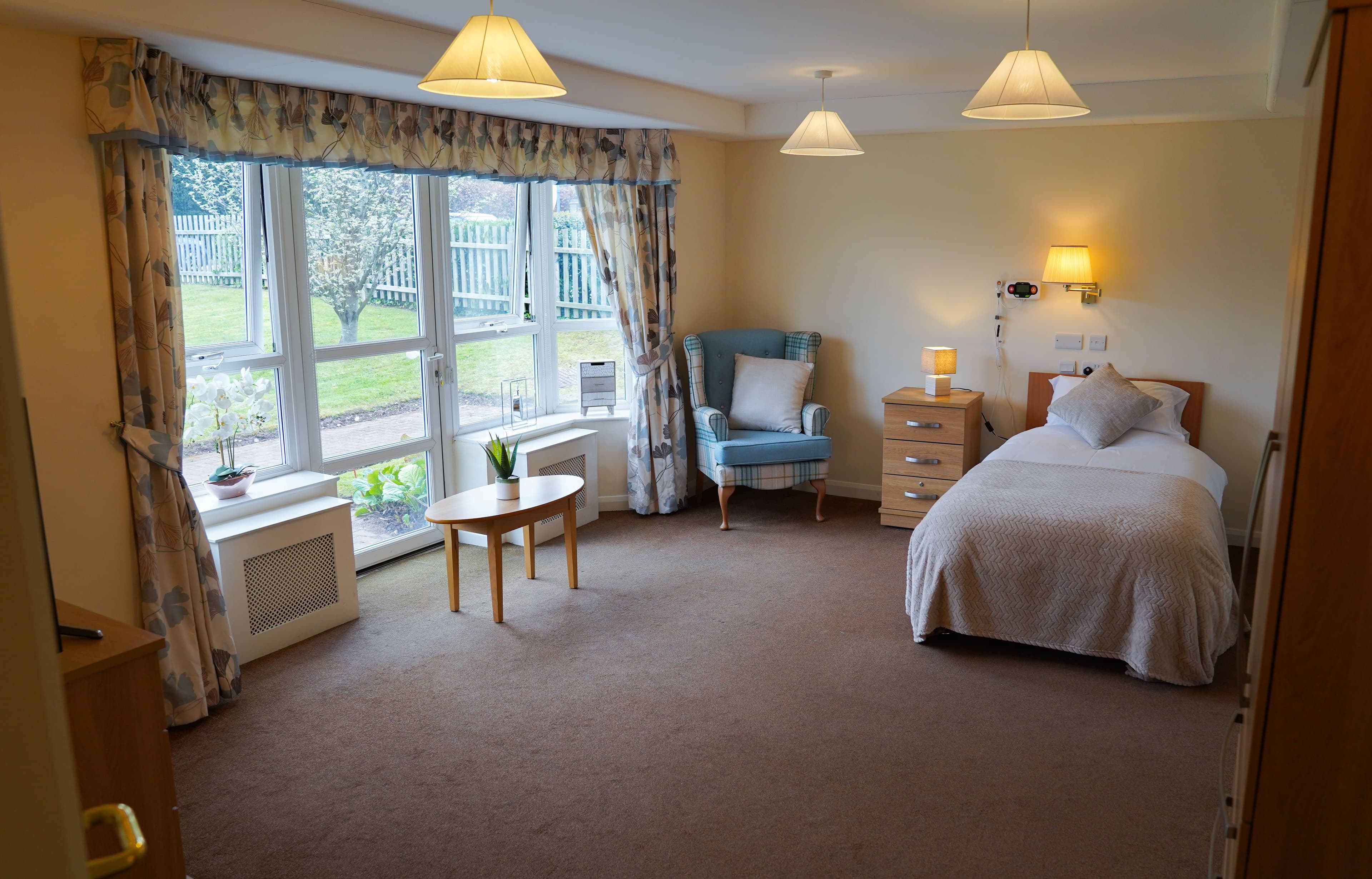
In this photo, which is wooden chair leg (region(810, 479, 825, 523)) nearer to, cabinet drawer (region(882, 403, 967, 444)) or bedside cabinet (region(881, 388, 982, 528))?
bedside cabinet (region(881, 388, 982, 528))

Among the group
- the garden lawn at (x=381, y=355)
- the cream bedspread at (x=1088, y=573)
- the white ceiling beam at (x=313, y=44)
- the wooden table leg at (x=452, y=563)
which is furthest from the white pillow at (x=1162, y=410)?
the wooden table leg at (x=452, y=563)

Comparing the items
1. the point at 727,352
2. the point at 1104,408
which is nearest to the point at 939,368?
the point at 1104,408

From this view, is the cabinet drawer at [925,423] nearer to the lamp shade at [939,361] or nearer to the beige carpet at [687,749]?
Answer: the lamp shade at [939,361]

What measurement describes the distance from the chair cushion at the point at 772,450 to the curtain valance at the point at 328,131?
5.34ft

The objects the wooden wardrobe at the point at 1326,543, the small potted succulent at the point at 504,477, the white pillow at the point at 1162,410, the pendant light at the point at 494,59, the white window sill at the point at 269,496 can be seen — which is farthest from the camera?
the white pillow at the point at 1162,410

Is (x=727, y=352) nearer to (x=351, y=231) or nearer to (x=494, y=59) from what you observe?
(x=351, y=231)

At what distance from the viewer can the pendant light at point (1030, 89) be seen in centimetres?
310

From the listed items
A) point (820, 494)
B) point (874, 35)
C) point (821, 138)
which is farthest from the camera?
point (820, 494)

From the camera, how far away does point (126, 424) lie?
10.7 feet

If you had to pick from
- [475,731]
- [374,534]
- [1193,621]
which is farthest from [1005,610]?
[374,534]

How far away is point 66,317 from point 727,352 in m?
3.94

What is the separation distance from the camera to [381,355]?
487 cm

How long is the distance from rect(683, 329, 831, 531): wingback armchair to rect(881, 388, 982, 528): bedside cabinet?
0.39 meters

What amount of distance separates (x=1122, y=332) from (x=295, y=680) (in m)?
4.65
